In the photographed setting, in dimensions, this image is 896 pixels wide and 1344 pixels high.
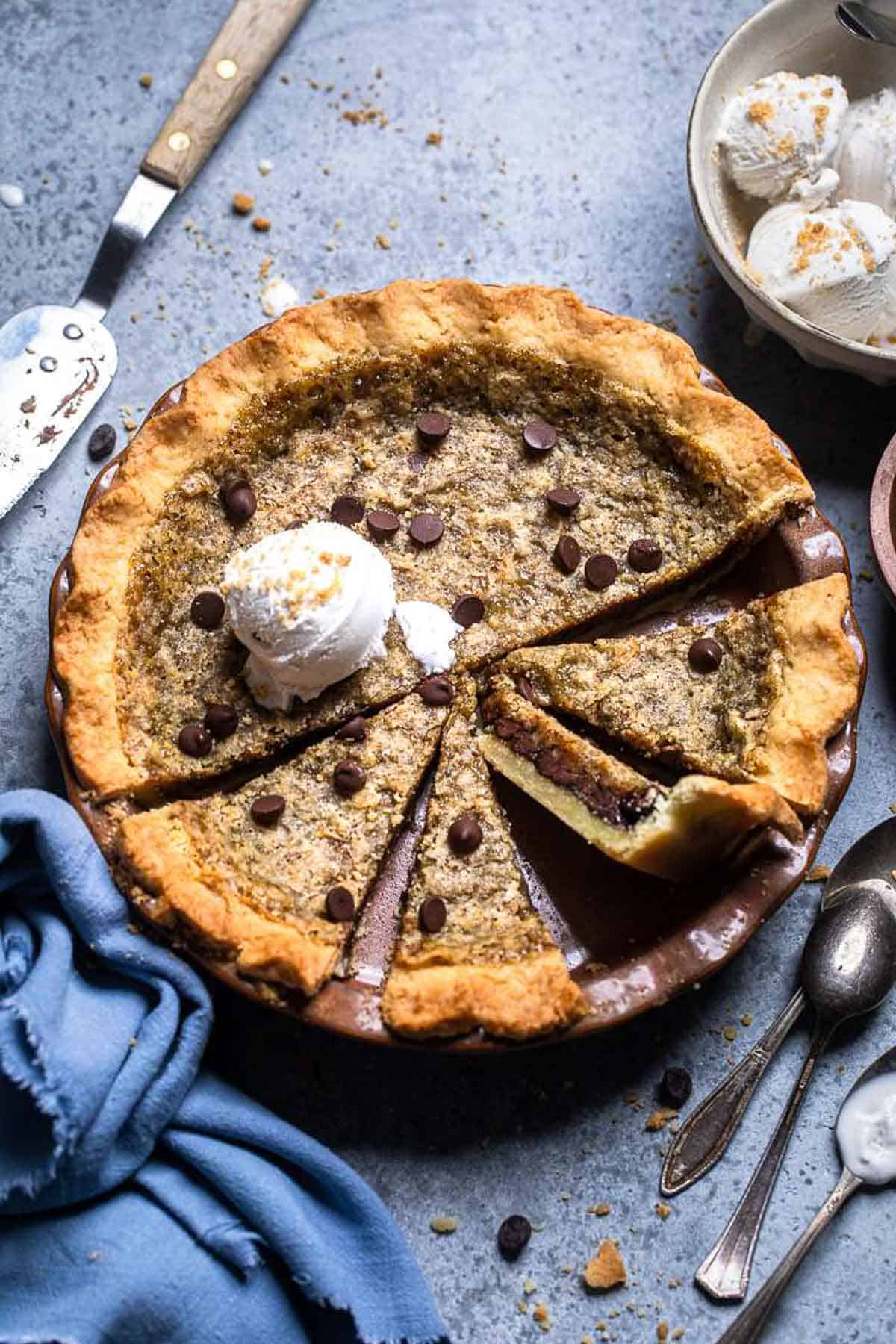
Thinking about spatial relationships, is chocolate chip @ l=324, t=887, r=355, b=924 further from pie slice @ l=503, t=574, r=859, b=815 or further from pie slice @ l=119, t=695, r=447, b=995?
pie slice @ l=503, t=574, r=859, b=815

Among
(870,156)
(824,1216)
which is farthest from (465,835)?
(870,156)

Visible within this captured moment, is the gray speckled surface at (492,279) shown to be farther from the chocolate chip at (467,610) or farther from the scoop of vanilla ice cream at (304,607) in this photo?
the chocolate chip at (467,610)

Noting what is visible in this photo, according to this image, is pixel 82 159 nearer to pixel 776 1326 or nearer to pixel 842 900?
pixel 842 900

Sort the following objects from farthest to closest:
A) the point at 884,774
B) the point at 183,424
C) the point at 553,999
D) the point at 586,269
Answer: the point at 586,269 < the point at 884,774 < the point at 183,424 < the point at 553,999

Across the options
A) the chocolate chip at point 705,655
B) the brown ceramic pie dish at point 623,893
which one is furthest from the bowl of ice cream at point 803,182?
the chocolate chip at point 705,655

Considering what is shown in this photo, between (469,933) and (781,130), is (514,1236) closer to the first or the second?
(469,933)

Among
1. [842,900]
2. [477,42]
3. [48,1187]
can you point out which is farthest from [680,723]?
[477,42]
